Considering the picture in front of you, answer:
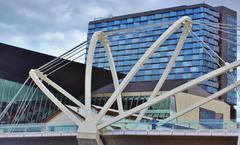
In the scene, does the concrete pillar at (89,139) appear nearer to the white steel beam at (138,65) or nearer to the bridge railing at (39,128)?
the white steel beam at (138,65)

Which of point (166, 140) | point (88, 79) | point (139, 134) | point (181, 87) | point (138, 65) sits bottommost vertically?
point (166, 140)

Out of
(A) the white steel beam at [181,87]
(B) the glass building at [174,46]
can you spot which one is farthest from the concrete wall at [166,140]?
(B) the glass building at [174,46]

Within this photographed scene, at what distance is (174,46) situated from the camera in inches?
5758

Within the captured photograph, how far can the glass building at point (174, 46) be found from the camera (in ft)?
469

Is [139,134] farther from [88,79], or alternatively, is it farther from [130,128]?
[88,79]

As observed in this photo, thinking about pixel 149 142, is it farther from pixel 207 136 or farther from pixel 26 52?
pixel 26 52

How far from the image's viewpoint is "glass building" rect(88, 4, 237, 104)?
142875 mm

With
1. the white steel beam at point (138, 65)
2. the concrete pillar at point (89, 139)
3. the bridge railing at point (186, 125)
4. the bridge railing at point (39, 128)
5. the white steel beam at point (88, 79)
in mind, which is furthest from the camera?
the bridge railing at point (39, 128)

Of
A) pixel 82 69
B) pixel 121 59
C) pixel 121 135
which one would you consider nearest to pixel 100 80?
pixel 82 69

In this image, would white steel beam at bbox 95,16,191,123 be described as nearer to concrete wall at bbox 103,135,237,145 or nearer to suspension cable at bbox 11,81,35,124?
concrete wall at bbox 103,135,237,145

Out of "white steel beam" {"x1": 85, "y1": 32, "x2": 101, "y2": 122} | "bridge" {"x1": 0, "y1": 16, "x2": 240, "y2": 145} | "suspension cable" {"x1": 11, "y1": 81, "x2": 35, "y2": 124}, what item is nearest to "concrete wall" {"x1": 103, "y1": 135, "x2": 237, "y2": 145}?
"bridge" {"x1": 0, "y1": 16, "x2": 240, "y2": 145}

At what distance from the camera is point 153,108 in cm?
8038

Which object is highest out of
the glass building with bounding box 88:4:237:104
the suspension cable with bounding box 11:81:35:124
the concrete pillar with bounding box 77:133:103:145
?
the glass building with bounding box 88:4:237:104

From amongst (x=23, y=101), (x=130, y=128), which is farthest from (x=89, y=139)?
(x=23, y=101)
